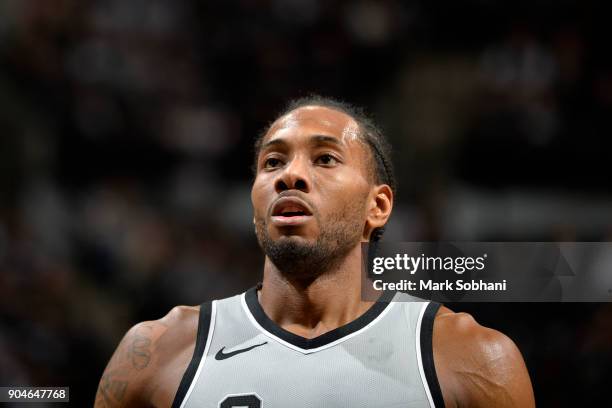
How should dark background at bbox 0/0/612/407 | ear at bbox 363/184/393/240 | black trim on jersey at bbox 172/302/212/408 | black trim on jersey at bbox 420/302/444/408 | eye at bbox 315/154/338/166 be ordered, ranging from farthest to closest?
dark background at bbox 0/0/612/407, ear at bbox 363/184/393/240, eye at bbox 315/154/338/166, black trim on jersey at bbox 172/302/212/408, black trim on jersey at bbox 420/302/444/408

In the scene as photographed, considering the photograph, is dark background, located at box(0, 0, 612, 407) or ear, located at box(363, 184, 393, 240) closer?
ear, located at box(363, 184, 393, 240)

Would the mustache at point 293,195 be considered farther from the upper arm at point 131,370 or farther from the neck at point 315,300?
the upper arm at point 131,370

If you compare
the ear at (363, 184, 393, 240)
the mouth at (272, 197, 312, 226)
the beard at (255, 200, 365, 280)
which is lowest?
the beard at (255, 200, 365, 280)

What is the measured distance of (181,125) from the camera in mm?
6289

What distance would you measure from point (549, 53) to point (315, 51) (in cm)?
174

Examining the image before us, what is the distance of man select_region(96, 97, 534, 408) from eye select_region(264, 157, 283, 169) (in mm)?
19

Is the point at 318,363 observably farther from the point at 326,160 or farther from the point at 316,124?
the point at 316,124

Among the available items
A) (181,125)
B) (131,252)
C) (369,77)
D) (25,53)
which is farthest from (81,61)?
(369,77)

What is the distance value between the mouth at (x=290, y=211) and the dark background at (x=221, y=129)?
6.92ft

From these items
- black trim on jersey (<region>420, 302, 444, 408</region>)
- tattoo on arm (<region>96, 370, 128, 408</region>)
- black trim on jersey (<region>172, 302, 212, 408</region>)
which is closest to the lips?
black trim on jersey (<region>172, 302, 212, 408</region>)

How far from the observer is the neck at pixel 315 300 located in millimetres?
2939

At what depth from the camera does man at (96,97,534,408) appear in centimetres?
268

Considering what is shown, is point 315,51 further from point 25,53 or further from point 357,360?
point 357,360

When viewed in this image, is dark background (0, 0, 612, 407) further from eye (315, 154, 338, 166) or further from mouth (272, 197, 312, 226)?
mouth (272, 197, 312, 226)
